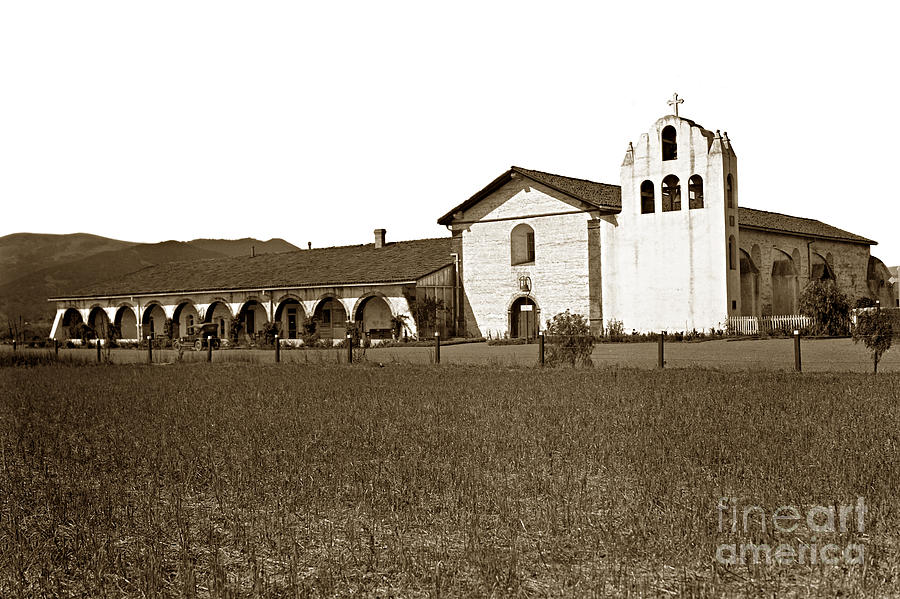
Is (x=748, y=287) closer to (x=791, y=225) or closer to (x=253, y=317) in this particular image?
(x=791, y=225)

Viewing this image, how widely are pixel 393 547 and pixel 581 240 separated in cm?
3111

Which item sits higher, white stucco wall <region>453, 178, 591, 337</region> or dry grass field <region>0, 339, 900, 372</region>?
white stucco wall <region>453, 178, 591, 337</region>

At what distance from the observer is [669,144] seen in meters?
34.4

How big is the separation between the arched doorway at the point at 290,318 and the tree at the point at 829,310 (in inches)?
867

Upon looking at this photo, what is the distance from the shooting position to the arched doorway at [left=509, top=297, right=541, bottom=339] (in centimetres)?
3703

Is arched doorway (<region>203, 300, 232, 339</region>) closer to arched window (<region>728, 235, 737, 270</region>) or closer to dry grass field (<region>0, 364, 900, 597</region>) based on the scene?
arched window (<region>728, 235, 737, 270</region>)

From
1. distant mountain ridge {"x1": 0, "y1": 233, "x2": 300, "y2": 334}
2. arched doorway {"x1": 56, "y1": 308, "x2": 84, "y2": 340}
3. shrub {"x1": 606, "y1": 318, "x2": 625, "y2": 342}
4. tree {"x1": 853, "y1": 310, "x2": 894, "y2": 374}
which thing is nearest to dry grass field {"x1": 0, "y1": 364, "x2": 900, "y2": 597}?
tree {"x1": 853, "y1": 310, "x2": 894, "y2": 374}

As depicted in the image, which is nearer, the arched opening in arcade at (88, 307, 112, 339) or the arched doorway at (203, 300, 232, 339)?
the arched doorway at (203, 300, 232, 339)

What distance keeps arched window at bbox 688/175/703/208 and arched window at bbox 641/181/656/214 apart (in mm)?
1452

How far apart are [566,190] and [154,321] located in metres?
24.7

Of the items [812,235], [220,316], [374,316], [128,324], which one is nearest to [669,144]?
[812,235]

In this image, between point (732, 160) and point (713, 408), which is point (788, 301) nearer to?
point (732, 160)

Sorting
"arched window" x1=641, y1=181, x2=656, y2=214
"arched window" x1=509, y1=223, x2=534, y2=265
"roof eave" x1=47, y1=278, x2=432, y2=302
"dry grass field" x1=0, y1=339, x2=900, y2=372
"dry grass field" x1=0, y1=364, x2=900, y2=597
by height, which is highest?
"arched window" x1=641, y1=181, x2=656, y2=214

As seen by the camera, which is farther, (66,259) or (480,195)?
(66,259)
